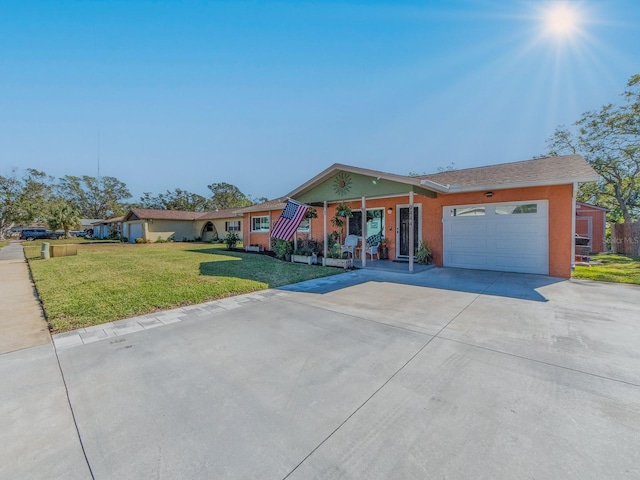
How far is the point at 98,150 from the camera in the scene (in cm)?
2159

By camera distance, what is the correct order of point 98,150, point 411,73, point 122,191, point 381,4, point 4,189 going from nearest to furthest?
point 381,4, point 411,73, point 98,150, point 4,189, point 122,191

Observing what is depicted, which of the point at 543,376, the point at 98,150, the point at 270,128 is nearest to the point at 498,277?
the point at 543,376

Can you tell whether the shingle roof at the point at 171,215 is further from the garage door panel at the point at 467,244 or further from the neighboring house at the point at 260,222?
the garage door panel at the point at 467,244

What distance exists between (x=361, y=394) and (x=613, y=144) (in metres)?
24.6

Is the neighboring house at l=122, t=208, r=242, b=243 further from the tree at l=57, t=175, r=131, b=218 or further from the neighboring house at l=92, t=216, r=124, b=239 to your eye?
the tree at l=57, t=175, r=131, b=218

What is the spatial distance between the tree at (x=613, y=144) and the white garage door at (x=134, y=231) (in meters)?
37.7

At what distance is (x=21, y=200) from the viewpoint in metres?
33.7

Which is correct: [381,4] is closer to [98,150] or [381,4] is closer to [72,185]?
[98,150]

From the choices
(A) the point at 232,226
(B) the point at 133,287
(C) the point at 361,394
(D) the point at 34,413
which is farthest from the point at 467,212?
(A) the point at 232,226

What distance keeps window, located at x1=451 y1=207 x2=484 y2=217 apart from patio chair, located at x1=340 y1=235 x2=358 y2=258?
152 inches

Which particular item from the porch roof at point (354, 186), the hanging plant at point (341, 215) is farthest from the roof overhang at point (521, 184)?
the hanging plant at point (341, 215)

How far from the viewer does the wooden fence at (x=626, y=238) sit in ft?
48.1

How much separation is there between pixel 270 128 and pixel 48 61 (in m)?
10.8

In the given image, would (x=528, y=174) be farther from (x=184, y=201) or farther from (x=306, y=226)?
(x=184, y=201)
